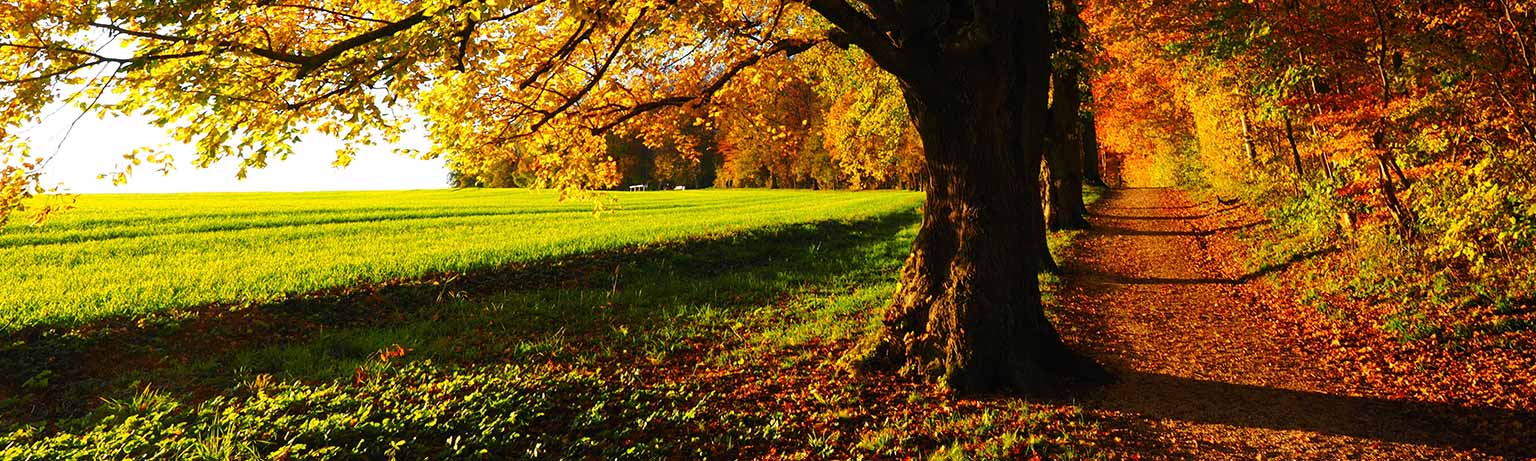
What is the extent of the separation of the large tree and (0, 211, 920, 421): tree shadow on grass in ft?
8.01

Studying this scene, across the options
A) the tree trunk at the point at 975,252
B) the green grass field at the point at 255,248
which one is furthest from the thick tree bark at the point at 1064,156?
the tree trunk at the point at 975,252

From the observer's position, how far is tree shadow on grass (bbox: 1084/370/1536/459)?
18.7 ft

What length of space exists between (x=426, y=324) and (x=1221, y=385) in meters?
10.3

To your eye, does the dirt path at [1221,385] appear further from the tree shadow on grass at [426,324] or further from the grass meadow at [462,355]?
the tree shadow on grass at [426,324]

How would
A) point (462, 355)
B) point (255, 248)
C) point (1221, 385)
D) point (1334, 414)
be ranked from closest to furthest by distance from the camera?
point (1334, 414) → point (1221, 385) → point (462, 355) → point (255, 248)

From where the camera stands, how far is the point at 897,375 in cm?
729

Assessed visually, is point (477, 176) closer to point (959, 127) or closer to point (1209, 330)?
point (959, 127)

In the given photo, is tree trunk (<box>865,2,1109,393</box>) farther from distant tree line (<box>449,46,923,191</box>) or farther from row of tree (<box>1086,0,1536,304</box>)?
row of tree (<box>1086,0,1536,304</box>)

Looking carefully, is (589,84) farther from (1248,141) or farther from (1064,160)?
(1248,141)

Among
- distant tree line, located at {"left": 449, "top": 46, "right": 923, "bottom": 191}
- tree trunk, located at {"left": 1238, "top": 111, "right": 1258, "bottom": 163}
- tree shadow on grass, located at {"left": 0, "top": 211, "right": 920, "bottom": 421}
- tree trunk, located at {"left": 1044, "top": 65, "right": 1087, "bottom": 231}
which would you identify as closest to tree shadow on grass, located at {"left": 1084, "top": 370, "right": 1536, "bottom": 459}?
tree shadow on grass, located at {"left": 0, "top": 211, "right": 920, "bottom": 421}

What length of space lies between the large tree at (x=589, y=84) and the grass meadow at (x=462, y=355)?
101cm

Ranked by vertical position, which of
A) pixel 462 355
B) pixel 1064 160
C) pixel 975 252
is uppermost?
pixel 1064 160

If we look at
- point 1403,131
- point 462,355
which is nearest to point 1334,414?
point 1403,131

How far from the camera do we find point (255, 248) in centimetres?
1564
